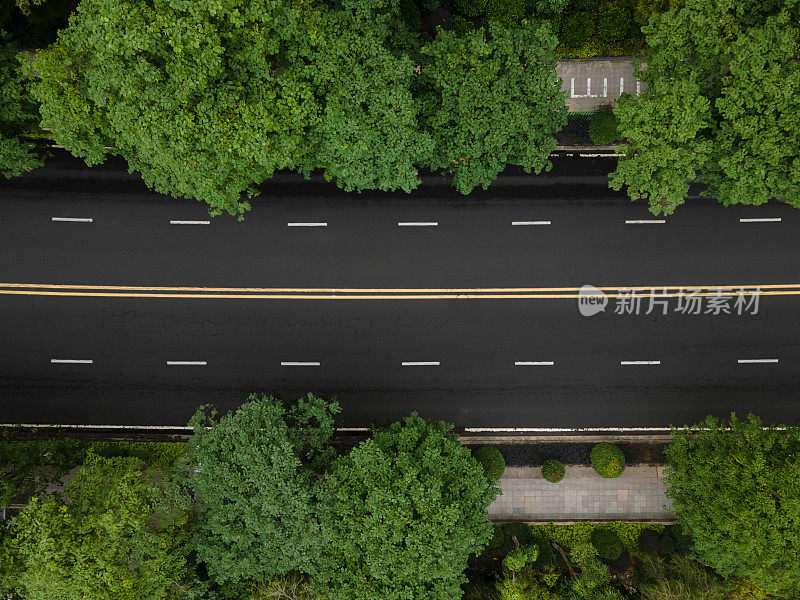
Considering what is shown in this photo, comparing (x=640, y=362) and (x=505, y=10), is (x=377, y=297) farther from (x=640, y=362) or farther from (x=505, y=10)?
(x=505, y=10)

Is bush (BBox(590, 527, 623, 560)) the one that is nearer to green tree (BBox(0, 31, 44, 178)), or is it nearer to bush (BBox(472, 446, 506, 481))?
bush (BBox(472, 446, 506, 481))

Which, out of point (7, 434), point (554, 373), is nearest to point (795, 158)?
point (554, 373)

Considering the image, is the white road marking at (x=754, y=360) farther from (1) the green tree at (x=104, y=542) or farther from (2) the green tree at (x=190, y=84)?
(1) the green tree at (x=104, y=542)

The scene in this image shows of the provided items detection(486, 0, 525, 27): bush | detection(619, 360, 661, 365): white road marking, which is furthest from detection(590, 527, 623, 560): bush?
detection(486, 0, 525, 27): bush

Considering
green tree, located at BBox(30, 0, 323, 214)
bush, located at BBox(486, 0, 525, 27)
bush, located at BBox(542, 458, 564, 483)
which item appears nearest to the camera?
green tree, located at BBox(30, 0, 323, 214)

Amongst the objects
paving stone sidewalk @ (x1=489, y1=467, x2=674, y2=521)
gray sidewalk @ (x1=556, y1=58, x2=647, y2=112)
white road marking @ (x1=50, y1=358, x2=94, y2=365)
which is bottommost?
paving stone sidewalk @ (x1=489, y1=467, x2=674, y2=521)

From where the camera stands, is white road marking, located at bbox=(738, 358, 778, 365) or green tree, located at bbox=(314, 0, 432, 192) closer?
green tree, located at bbox=(314, 0, 432, 192)
